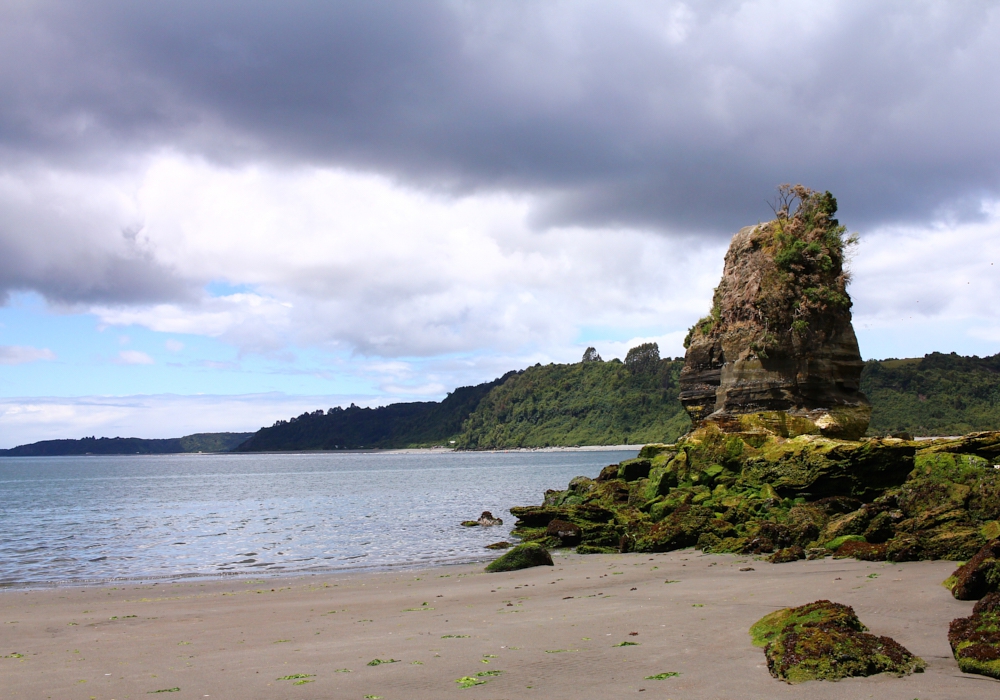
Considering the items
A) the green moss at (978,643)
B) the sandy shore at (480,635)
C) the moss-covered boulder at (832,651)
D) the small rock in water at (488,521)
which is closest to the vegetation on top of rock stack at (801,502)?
the sandy shore at (480,635)

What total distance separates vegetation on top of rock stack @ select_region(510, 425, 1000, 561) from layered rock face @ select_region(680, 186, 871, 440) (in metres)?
2.67

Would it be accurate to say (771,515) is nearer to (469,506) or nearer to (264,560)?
(264,560)

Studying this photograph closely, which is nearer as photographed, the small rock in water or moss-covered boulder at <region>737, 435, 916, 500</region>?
moss-covered boulder at <region>737, 435, 916, 500</region>

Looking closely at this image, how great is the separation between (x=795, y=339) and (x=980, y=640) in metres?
23.5

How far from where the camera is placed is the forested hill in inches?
4126

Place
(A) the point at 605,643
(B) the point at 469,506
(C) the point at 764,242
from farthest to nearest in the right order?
(B) the point at 469,506 → (C) the point at 764,242 → (A) the point at 605,643

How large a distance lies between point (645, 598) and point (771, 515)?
9424mm

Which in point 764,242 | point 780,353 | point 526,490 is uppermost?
point 764,242

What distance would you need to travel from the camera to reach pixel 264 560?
2631cm

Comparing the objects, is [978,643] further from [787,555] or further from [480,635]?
[787,555]

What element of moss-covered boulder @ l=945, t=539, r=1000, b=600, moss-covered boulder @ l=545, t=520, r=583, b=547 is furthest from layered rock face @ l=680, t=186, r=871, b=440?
moss-covered boulder @ l=945, t=539, r=1000, b=600

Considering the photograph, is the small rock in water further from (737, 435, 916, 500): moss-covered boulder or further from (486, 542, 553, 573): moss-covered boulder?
(737, 435, 916, 500): moss-covered boulder

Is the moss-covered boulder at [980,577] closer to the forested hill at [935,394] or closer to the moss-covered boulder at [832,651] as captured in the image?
the moss-covered boulder at [832,651]

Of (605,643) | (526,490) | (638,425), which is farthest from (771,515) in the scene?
(638,425)
